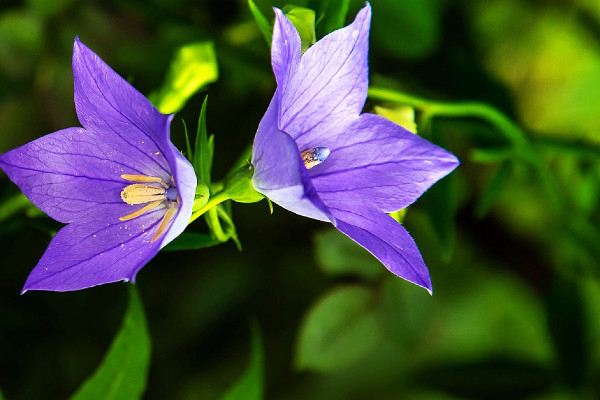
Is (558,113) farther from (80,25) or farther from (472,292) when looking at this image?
(80,25)

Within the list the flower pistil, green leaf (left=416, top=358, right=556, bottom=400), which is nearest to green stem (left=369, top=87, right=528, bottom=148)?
the flower pistil

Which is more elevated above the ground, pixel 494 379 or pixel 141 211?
pixel 141 211

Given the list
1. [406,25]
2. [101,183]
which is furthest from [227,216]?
[406,25]

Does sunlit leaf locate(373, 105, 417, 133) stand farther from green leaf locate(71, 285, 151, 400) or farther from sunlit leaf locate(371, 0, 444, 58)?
sunlit leaf locate(371, 0, 444, 58)

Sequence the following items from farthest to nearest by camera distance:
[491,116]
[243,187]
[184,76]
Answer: [491,116]
[184,76]
[243,187]

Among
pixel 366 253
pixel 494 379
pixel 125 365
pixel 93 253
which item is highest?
pixel 93 253

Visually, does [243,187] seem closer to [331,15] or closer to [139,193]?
[139,193]

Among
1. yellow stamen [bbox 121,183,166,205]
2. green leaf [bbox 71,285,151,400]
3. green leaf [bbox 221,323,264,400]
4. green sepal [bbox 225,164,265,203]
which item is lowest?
green leaf [bbox 221,323,264,400]
